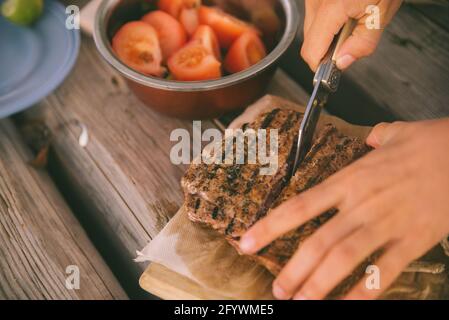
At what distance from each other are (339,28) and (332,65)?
0.15m

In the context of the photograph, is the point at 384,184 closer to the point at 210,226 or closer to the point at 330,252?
the point at 330,252

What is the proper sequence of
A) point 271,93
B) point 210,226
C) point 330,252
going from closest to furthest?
point 330,252 → point 210,226 → point 271,93

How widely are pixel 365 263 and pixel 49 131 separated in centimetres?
127

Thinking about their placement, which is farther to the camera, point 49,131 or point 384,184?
point 49,131

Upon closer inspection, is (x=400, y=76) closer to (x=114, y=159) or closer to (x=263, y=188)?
(x=263, y=188)

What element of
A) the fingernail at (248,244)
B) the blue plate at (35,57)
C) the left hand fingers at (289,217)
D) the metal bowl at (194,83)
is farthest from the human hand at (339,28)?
the blue plate at (35,57)

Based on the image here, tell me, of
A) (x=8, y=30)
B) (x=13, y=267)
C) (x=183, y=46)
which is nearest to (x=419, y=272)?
(x=183, y=46)

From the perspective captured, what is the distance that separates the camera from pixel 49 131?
177cm

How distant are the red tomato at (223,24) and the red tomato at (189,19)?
0.03 m

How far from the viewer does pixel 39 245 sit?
1.44m

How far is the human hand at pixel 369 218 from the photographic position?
1033 mm

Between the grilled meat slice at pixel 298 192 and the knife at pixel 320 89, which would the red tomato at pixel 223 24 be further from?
the grilled meat slice at pixel 298 192

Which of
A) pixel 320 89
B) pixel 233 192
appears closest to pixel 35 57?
pixel 233 192

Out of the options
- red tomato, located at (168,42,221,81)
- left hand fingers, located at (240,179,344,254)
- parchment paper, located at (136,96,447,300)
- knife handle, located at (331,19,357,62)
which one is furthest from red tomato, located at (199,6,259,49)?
left hand fingers, located at (240,179,344,254)
